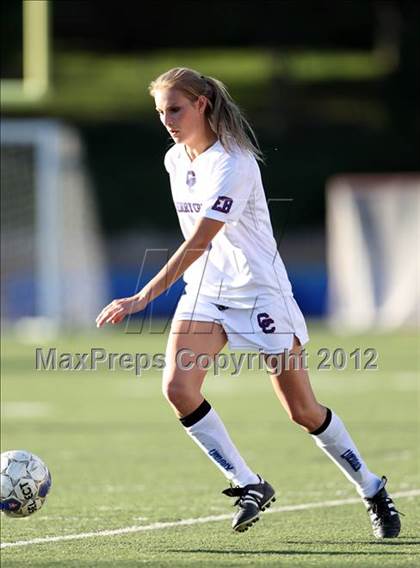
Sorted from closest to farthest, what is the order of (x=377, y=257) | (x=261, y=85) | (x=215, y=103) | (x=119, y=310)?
(x=119, y=310) < (x=215, y=103) < (x=377, y=257) < (x=261, y=85)

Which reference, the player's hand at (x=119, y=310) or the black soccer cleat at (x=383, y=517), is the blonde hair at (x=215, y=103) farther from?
the black soccer cleat at (x=383, y=517)

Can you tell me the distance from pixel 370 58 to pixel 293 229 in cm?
836

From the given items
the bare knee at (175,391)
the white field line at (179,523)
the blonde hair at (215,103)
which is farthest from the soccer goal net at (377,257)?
the bare knee at (175,391)

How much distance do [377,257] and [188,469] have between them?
558 inches

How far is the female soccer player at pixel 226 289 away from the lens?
583 centimetres

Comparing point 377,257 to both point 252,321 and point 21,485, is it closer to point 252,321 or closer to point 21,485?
point 252,321

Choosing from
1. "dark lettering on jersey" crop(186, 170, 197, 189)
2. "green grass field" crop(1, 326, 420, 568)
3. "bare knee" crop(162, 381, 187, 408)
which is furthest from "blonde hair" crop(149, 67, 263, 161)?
"green grass field" crop(1, 326, 420, 568)

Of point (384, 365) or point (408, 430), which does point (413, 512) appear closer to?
point (408, 430)

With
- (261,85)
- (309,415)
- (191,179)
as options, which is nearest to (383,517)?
(309,415)

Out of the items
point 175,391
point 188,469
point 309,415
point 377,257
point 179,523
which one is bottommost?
point 377,257

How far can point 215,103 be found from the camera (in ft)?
19.4

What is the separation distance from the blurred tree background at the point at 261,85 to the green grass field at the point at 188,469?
15518 mm

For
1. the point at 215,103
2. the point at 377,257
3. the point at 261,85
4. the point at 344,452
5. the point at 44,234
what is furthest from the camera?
the point at 261,85

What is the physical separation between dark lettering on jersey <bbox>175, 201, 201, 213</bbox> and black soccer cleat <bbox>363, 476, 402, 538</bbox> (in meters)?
1.48
